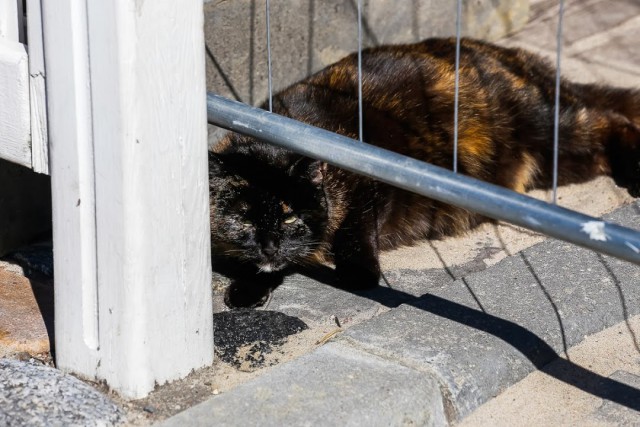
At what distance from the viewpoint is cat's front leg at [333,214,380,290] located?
13.2 ft

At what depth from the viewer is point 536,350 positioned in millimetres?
3203

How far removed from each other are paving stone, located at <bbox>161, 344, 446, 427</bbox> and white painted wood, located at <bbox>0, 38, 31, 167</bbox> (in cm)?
97

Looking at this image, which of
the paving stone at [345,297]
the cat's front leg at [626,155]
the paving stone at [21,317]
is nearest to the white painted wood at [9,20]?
the paving stone at [21,317]

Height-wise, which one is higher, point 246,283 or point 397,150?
point 397,150

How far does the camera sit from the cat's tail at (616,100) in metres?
5.09

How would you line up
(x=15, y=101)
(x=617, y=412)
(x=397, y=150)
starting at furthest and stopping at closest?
(x=397, y=150), (x=15, y=101), (x=617, y=412)

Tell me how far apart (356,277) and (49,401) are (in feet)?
4.97

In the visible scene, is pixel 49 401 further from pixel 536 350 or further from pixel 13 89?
pixel 536 350

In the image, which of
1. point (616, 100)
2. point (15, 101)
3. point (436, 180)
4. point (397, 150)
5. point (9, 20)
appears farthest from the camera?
point (616, 100)

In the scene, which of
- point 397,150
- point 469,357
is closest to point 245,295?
point 397,150

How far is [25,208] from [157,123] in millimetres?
1694

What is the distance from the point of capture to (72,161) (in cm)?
283

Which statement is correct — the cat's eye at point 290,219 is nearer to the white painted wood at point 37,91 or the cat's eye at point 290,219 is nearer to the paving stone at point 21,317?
the paving stone at point 21,317

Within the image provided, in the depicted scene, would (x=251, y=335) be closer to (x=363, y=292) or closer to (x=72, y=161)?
→ (x=363, y=292)
